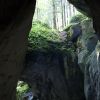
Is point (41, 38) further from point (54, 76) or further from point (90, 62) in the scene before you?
point (90, 62)

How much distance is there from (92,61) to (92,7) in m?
5.45

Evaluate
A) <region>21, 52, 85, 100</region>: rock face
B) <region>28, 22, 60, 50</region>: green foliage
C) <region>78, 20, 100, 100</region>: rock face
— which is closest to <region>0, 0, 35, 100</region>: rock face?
<region>78, 20, 100, 100</region>: rock face

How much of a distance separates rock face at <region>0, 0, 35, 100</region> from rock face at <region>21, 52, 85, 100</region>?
20.7ft

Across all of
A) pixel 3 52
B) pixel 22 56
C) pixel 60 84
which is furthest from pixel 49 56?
pixel 3 52

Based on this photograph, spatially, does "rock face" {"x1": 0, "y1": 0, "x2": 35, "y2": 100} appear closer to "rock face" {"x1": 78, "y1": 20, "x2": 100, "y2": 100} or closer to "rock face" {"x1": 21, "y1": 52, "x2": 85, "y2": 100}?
"rock face" {"x1": 78, "y1": 20, "x2": 100, "y2": 100}

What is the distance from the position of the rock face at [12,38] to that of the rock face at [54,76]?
6.31 m

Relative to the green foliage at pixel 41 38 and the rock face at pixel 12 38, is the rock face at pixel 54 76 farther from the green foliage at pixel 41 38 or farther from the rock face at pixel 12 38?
the rock face at pixel 12 38

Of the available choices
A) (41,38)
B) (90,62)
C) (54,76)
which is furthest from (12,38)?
(41,38)

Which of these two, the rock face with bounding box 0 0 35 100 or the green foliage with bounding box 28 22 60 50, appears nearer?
the rock face with bounding box 0 0 35 100

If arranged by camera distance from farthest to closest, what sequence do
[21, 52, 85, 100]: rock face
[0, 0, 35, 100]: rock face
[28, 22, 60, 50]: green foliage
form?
[28, 22, 60, 50]: green foliage
[21, 52, 85, 100]: rock face
[0, 0, 35, 100]: rock face

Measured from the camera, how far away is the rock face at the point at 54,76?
43.4 ft

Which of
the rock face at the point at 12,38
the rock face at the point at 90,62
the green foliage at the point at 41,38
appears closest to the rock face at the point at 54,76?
the green foliage at the point at 41,38

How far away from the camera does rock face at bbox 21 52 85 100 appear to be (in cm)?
1323

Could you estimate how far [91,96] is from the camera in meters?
11.6
